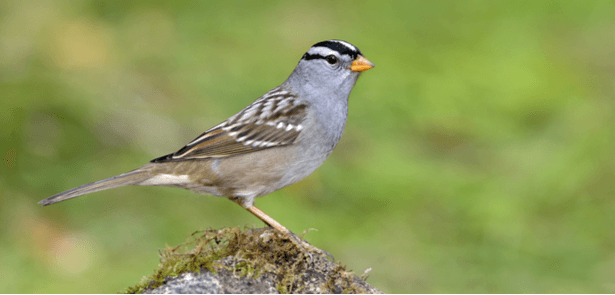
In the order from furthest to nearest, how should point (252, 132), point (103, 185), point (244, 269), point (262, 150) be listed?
point (252, 132) < point (262, 150) < point (103, 185) < point (244, 269)

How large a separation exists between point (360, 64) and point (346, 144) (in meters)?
4.69

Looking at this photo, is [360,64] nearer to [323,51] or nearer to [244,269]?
[323,51]

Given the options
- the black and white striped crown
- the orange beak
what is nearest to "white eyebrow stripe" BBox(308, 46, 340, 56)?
the black and white striped crown

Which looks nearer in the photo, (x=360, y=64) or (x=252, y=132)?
(x=252, y=132)

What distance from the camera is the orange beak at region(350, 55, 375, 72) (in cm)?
419

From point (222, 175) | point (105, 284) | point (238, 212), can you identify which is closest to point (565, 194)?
point (238, 212)

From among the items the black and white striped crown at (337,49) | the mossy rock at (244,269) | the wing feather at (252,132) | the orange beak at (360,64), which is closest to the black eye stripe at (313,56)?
the black and white striped crown at (337,49)

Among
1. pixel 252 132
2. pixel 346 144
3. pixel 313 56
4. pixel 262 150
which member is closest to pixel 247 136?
pixel 252 132

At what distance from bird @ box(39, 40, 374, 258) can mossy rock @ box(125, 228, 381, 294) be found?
0.37m

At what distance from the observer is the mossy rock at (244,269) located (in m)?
2.96

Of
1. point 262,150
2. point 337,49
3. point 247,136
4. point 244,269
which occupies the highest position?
point 337,49

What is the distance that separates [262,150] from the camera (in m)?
3.98

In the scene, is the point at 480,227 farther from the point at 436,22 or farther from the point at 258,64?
the point at 436,22

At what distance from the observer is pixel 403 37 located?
1310 cm
